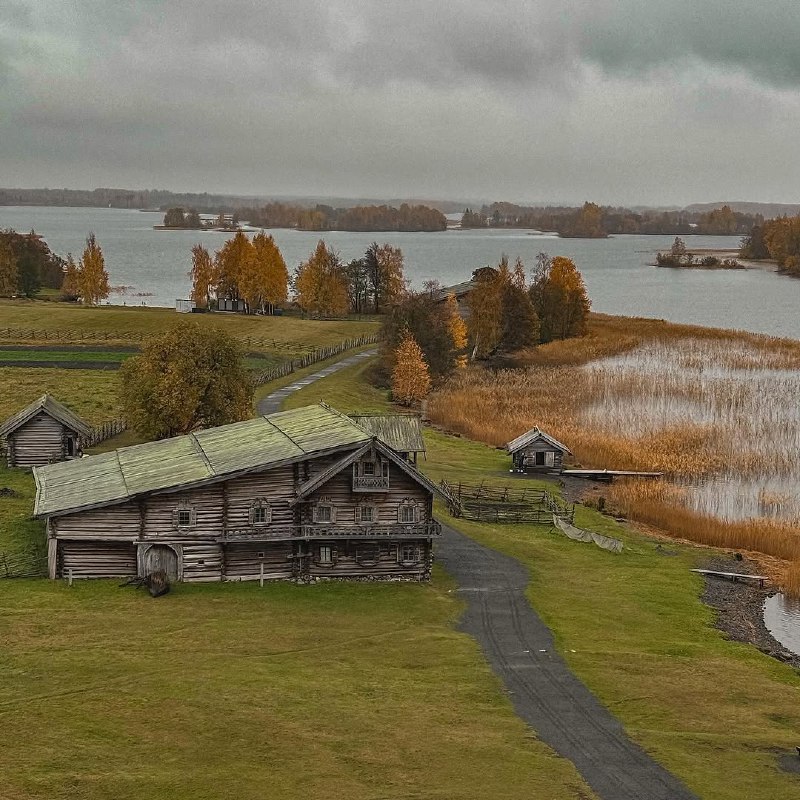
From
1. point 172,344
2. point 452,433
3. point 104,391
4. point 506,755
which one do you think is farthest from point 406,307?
point 506,755

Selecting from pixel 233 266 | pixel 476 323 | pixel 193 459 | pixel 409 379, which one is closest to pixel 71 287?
pixel 233 266

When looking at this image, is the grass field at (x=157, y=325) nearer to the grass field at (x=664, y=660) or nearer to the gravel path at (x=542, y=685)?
the grass field at (x=664, y=660)

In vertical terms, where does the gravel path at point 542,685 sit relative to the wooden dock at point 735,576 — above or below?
above

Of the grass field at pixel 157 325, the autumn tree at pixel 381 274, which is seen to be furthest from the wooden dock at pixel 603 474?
the autumn tree at pixel 381 274

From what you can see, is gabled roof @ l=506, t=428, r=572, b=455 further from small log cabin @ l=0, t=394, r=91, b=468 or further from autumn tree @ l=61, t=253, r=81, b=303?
autumn tree @ l=61, t=253, r=81, b=303

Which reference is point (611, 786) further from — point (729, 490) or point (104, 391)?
point (104, 391)

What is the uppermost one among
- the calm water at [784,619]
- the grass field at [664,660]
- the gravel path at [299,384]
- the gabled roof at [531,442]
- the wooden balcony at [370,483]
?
the wooden balcony at [370,483]
